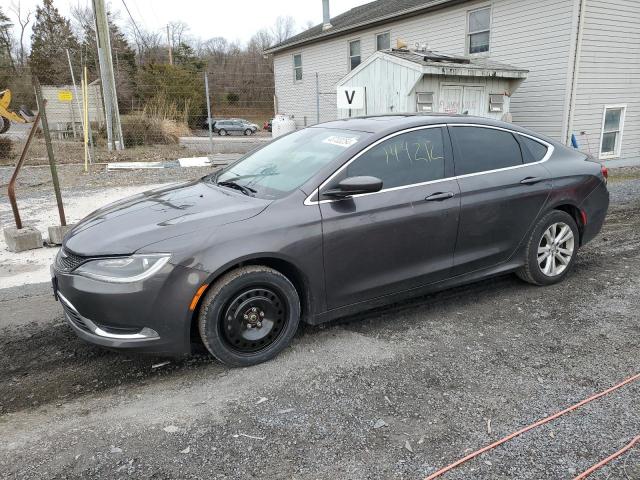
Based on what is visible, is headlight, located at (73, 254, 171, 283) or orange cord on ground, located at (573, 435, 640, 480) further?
headlight, located at (73, 254, 171, 283)

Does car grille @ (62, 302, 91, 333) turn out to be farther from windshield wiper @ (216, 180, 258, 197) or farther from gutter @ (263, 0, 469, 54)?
gutter @ (263, 0, 469, 54)

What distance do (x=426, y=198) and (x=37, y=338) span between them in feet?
10.2

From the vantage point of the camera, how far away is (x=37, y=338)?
Answer: 3625 mm

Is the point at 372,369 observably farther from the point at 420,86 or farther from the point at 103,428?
the point at 420,86

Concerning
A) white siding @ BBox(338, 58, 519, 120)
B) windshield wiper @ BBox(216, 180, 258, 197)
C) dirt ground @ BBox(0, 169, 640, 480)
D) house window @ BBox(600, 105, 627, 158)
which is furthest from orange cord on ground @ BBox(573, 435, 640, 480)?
house window @ BBox(600, 105, 627, 158)

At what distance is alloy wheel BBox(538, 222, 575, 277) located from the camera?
14.5ft

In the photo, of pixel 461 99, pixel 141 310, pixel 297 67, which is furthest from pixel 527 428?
pixel 297 67

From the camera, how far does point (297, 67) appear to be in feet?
73.5

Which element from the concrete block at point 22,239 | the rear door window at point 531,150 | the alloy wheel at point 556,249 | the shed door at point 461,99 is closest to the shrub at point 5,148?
the concrete block at point 22,239

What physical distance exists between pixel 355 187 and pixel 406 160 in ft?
2.22

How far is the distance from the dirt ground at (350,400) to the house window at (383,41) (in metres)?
14.6

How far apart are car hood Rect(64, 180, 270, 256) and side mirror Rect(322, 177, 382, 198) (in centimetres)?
48

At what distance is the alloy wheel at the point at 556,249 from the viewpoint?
14.5ft

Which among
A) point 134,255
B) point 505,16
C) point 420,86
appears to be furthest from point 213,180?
point 505,16
